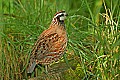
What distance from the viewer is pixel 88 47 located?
21.7 ft

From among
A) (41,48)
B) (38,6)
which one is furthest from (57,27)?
(38,6)

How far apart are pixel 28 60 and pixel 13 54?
0.26m

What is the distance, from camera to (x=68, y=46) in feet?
21.3

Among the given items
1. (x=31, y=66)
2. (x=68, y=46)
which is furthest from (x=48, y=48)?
(x=68, y=46)

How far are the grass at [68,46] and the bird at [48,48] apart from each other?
13 cm

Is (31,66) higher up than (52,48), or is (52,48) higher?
(52,48)

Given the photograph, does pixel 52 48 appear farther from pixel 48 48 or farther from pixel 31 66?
pixel 31 66

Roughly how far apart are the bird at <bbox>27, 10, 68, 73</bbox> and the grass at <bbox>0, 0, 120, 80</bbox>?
0.43 feet

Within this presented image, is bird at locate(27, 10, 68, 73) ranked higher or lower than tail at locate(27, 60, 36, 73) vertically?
higher

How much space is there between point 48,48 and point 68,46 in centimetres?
45

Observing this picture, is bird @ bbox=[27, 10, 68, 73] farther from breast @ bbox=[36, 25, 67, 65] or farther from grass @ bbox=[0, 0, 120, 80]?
grass @ bbox=[0, 0, 120, 80]

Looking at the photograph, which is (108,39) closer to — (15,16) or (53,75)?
(53,75)

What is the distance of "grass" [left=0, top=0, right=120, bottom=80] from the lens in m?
5.91

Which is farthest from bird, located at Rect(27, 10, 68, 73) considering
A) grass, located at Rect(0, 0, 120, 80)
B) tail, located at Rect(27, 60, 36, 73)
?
grass, located at Rect(0, 0, 120, 80)
